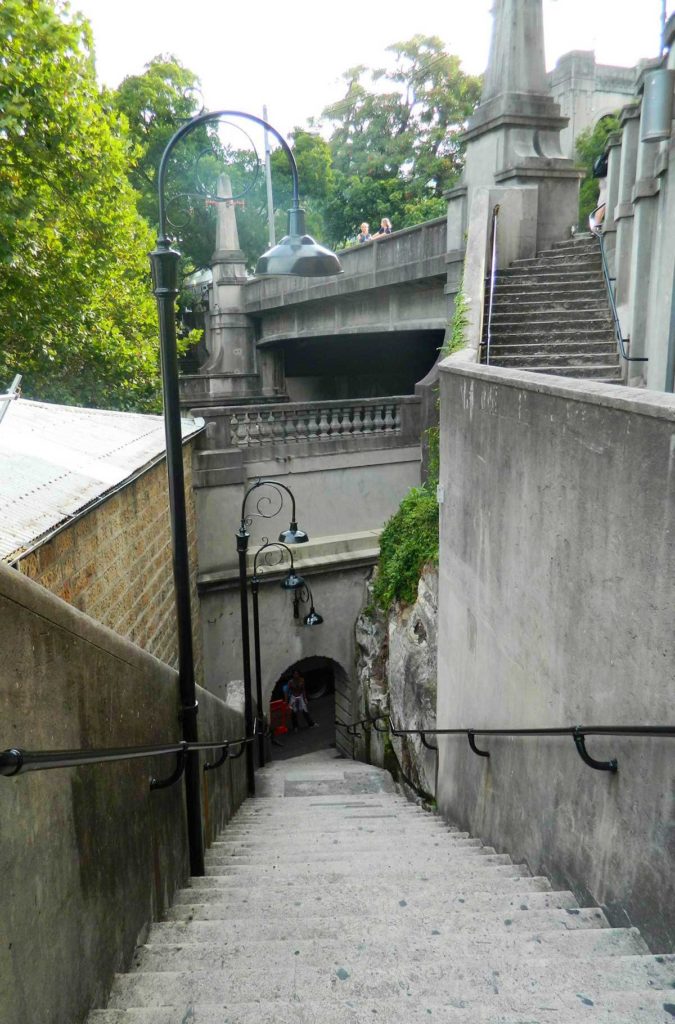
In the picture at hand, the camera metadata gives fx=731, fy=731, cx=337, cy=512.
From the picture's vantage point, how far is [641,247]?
8.91m

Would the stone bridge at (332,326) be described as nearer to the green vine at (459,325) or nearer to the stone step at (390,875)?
the green vine at (459,325)

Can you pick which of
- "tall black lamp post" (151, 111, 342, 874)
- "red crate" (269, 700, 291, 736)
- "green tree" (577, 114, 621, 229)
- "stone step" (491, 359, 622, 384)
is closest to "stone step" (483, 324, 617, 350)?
"stone step" (491, 359, 622, 384)

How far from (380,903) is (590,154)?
22.9m

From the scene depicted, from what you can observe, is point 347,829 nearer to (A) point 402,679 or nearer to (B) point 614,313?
(A) point 402,679

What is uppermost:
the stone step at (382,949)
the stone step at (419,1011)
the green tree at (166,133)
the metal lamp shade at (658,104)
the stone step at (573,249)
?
the green tree at (166,133)

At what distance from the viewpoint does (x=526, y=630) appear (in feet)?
15.0

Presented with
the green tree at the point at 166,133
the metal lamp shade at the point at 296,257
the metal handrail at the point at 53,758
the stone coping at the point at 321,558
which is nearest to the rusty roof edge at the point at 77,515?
the metal handrail at the point at 53,758

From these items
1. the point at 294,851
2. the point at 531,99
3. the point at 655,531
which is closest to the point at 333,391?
the point at 531,99

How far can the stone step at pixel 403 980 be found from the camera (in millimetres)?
2631

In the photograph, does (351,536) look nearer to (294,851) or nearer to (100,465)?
(100,465)

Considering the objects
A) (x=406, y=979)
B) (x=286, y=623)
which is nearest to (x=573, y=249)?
(x=286, y=623)

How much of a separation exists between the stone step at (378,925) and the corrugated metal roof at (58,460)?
2433 mm

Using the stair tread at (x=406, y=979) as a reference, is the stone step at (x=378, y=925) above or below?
below

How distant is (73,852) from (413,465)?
520 inches
